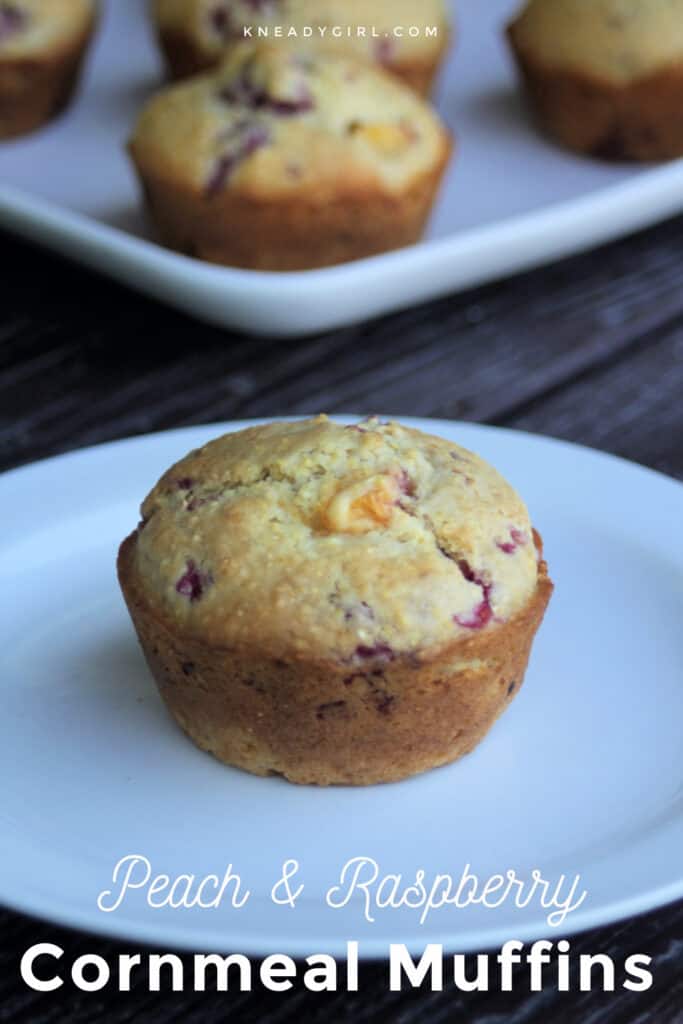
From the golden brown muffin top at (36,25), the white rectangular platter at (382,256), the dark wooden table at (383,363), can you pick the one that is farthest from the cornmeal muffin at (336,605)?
the golden brown muffin top at (36,25)

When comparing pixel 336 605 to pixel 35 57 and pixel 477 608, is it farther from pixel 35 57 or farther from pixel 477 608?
pixel 35 57

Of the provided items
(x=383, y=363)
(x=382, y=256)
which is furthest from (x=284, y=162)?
(x=383, y=363)

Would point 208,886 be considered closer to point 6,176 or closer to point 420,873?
point 420,873

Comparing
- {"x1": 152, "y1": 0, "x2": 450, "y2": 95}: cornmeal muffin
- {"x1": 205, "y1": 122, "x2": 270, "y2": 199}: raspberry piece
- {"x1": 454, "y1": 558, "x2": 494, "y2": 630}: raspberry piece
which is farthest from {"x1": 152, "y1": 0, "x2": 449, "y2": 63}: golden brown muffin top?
{"x1": 454, "y1": 558, "x2": 494, "y2": 630}: raspberry piece

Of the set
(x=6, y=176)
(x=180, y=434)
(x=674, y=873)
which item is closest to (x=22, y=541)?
(x=180, y=434)

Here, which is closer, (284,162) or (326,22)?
(284,162)

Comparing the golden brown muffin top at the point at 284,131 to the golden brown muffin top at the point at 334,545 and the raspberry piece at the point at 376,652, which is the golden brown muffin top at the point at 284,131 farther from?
the raspberry piece at the point at 376,652

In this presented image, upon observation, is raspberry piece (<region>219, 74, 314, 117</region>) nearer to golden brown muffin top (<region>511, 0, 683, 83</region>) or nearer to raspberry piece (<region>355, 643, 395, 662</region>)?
golden brown muffin top (<region>511, 0, 683, 83</region>)
